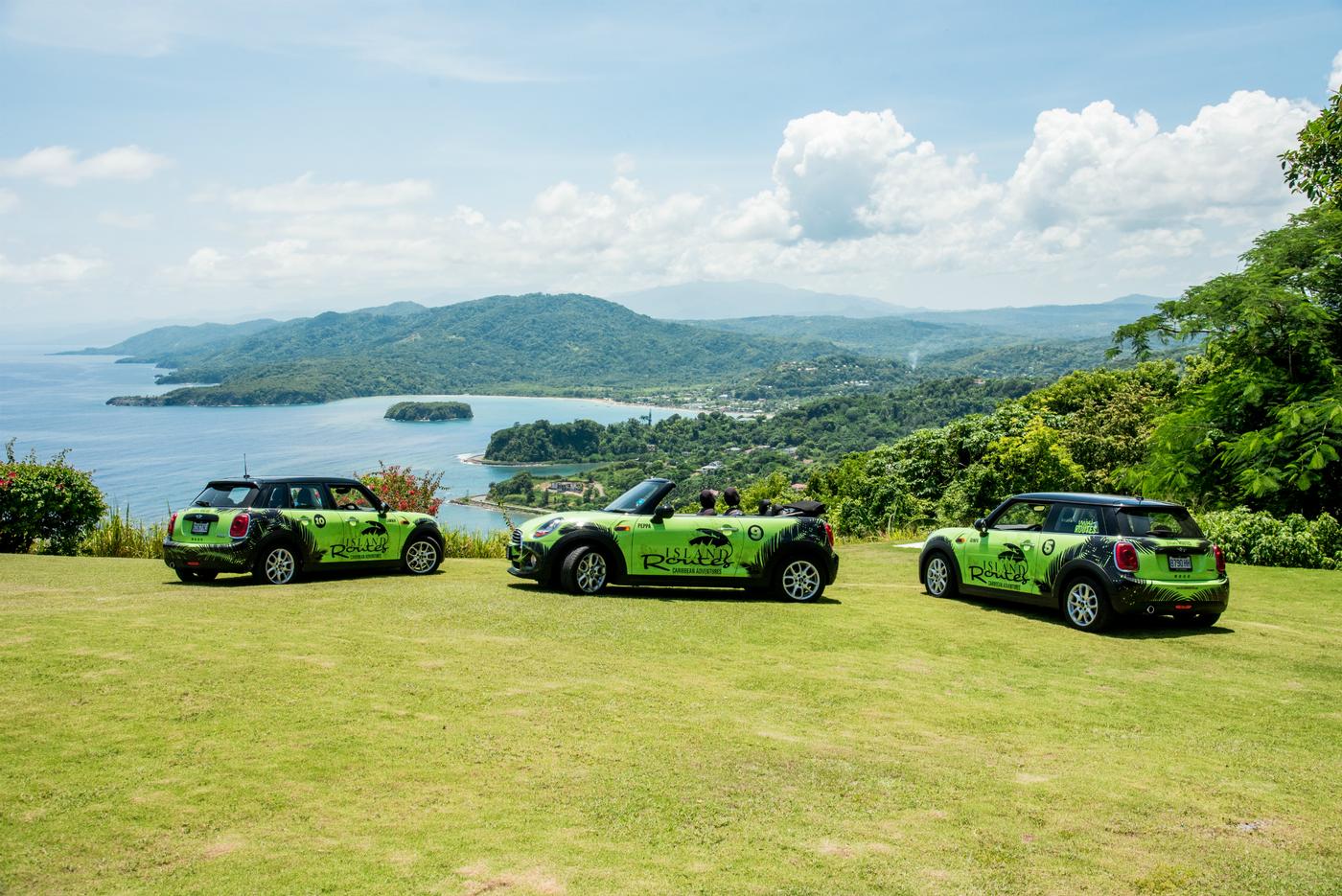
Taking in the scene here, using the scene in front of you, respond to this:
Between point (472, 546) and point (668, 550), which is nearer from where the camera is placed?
point (668, 550)

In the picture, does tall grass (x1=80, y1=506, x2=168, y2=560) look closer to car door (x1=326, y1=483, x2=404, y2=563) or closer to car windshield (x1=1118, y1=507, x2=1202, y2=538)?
car door (x1=326, y1=483, x2=404, y2=563)

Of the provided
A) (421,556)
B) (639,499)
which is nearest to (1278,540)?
(639,499)

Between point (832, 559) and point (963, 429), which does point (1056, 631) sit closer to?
point (832, 559)

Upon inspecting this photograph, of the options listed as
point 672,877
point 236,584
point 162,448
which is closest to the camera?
point 672,877

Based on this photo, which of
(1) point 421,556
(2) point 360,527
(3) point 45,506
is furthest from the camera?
(3) point 45,506

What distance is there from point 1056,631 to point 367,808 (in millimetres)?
9066

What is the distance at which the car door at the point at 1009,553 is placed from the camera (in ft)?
41.1

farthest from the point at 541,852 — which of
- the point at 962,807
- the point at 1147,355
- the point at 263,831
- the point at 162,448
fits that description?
the point at 162,448

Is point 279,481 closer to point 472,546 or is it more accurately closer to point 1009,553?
point 472,546

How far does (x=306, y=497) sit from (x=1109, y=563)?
10954mm

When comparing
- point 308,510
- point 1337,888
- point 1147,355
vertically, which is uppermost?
point 1147,355

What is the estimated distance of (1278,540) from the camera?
17.7 m

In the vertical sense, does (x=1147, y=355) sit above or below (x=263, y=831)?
above

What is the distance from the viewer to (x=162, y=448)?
144 m
